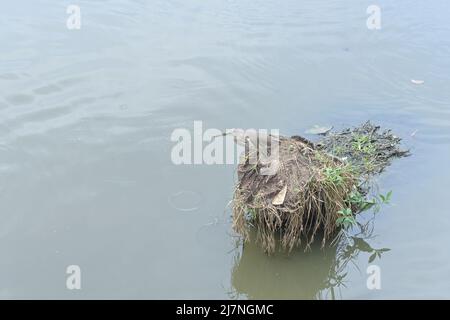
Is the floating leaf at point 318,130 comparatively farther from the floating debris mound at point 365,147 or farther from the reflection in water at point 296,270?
the reflection in water at point 296,270

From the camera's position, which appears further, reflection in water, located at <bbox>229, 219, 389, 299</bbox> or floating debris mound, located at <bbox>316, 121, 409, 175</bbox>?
floating debris mound, located at <bbox>316, 121, 409, 175</bbox>

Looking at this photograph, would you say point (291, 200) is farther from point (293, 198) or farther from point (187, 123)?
point (187, 123)

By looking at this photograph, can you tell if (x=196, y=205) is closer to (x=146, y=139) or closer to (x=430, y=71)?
(x=146, y=139)

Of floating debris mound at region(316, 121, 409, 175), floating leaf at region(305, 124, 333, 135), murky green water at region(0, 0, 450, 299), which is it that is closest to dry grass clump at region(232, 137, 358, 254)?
murky green water at region(0, 0, 450, 299)

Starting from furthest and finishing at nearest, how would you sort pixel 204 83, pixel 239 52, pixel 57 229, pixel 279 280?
1. pixel 239 52
2. pixel 204 83
3. pixel 57 229
4. pixel 279 280

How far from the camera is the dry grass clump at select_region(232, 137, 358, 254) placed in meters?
3.55

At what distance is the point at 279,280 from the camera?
11.7ft

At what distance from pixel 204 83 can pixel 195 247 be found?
2113 millimetres

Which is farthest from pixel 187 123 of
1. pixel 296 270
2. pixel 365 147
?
pixel 296 270

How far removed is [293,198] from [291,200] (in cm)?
2

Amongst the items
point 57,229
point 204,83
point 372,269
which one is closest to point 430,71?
point 204,83

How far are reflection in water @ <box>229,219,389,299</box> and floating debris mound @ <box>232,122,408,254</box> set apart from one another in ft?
0.25

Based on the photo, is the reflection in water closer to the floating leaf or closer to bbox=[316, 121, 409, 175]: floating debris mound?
bbox=[316, 121, 409, 175]: floating debris mound

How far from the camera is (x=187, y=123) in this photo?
16.1 ft
